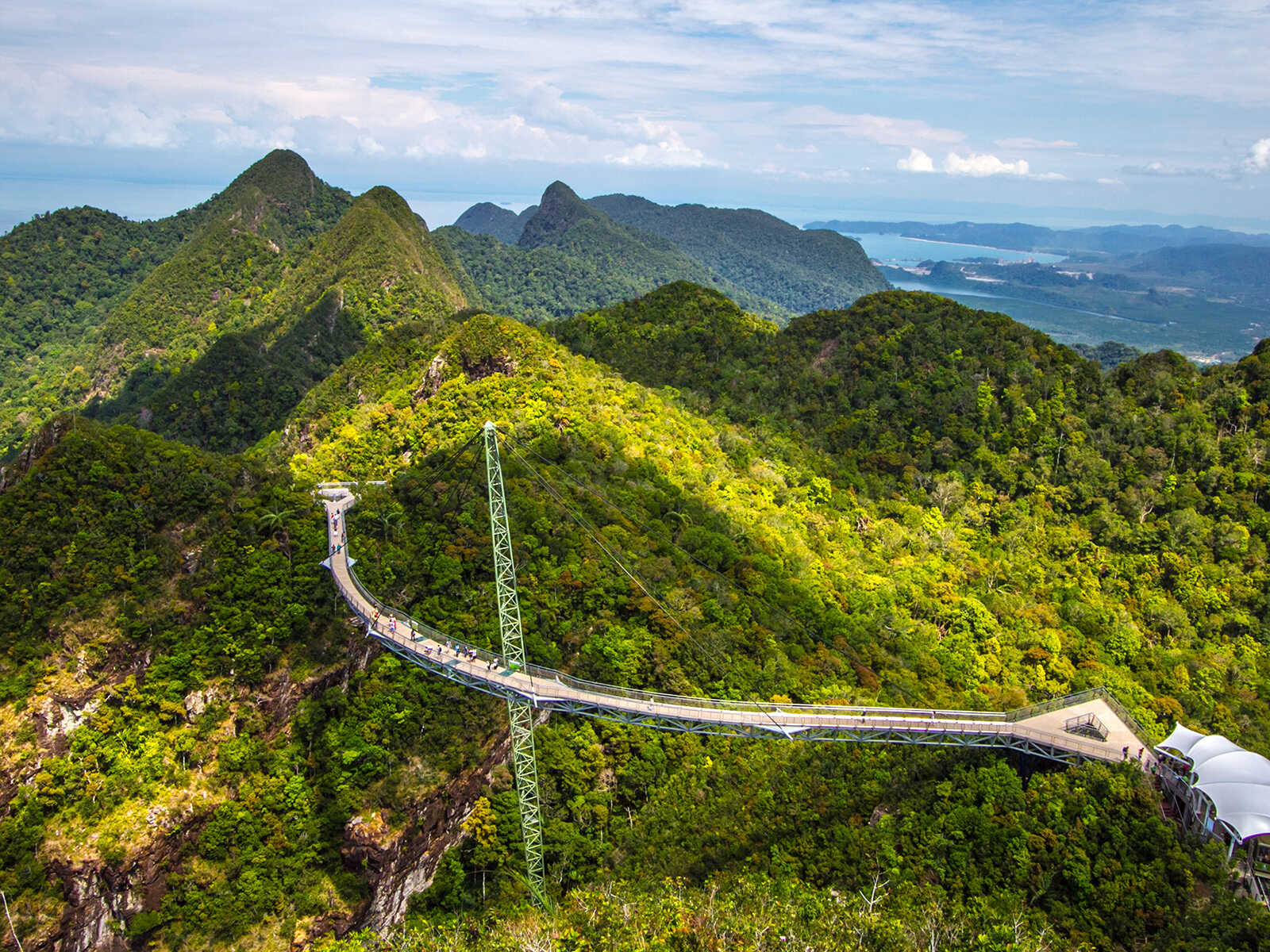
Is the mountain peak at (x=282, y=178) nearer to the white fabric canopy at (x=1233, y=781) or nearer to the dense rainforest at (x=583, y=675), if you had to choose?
the dense rainforest at (x=583, y=675)

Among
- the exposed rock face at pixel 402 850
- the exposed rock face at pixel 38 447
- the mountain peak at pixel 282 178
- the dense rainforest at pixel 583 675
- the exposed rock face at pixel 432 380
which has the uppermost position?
the mountain peak at pixel 282 178

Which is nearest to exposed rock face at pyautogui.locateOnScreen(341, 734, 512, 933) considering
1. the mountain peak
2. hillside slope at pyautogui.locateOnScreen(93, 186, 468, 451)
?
hillside slope at pyautogui.locateOnScreen(93, 186, 468, 451)

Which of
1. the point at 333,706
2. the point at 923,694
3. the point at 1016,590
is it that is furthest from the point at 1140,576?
the point at 333,706

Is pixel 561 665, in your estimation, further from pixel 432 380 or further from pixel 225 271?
pixel 225 271

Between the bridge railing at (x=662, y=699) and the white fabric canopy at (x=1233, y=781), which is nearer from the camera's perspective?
the white fabric canopy at (x=1233, y=781)

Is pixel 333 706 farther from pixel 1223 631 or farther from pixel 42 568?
pixel 1223 631

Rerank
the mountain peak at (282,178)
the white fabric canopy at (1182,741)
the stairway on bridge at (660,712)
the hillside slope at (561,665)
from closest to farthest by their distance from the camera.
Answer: the hillside slope at (561,665)
the white fabric canopy at (1182,741)
the stairway on bridge at (660,712)
the mountain peak at (282,178)

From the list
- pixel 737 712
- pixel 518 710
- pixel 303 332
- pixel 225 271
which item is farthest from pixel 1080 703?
pixel 225 271

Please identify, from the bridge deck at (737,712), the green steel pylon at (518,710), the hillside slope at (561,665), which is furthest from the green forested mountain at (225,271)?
the green steel pylon at (518,710)
